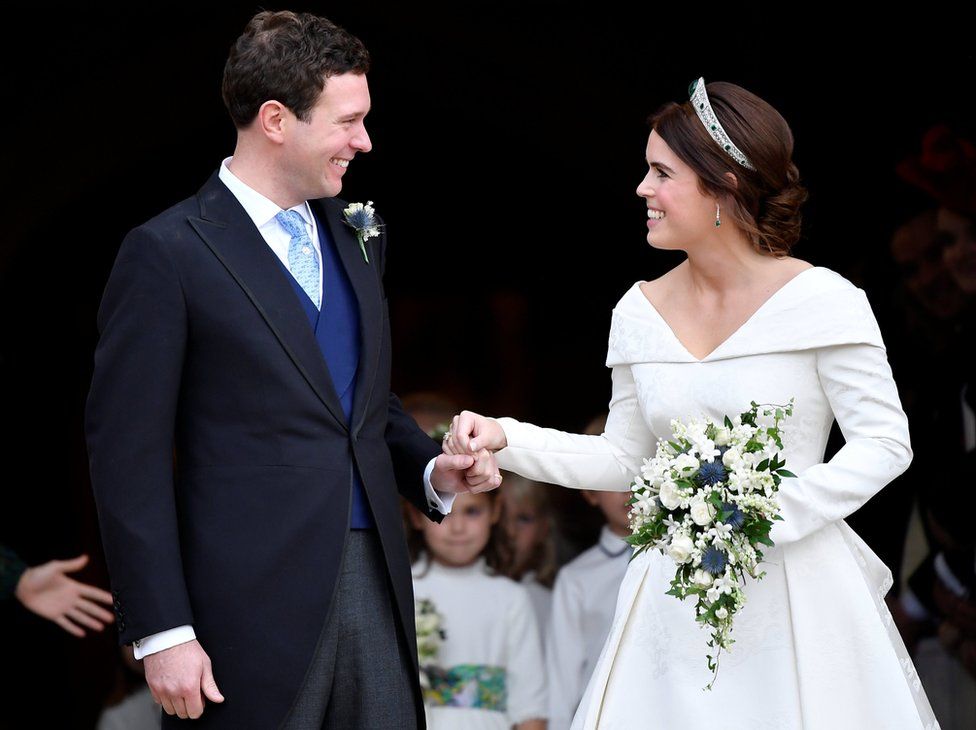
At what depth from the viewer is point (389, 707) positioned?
2.79m

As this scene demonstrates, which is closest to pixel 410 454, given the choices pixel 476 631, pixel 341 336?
pixel 341 336

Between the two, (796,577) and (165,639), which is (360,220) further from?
(796,577)

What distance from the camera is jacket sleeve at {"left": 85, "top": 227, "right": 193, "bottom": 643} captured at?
2602 mm

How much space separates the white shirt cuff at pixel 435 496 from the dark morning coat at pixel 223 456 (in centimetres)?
29

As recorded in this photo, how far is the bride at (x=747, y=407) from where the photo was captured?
2.90m

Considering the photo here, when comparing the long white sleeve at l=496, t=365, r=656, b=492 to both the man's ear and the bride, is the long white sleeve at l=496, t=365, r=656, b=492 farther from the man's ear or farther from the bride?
the man's ear

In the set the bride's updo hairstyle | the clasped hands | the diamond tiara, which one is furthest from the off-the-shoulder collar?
the clasped hands

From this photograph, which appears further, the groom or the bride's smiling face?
the bride's smiling face

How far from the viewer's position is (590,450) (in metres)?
3.26

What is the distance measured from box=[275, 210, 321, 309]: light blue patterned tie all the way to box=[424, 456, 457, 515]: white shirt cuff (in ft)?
1.47

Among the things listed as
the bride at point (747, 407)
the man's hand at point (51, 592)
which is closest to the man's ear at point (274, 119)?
the bride at point (747, 407)

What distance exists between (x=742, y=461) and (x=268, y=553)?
878 mm

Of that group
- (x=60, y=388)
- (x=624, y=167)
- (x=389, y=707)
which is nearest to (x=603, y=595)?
(x=624, y=167)

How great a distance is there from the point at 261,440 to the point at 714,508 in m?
0.83
